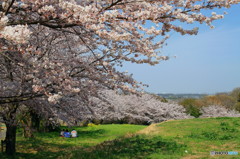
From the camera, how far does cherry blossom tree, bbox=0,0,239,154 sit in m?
4.88

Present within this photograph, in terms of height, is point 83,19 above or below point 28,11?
below

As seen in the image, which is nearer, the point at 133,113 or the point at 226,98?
the point at 133,113

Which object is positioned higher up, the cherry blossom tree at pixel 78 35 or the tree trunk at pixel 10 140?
the cherry blossom tree at pixel 78 35

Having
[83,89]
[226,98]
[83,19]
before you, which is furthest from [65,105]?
[226,98]

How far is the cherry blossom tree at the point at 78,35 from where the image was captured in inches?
192

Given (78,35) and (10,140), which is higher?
(78,35)

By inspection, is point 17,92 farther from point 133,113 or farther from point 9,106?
point 133,113

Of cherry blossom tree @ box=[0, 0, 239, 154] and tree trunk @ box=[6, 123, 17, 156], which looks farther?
tree trunk @ box=[6, 123, 17, 156]

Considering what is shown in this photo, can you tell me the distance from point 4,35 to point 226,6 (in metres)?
4.56

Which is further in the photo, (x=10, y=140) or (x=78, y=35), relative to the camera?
(x=10, y=140)

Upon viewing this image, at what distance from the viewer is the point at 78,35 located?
645 cm

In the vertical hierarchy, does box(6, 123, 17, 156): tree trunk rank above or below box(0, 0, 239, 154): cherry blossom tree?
below

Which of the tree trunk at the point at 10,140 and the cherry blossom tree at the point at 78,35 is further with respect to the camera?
the tree trunk at the point at 10,140

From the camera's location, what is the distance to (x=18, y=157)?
11938 mm
